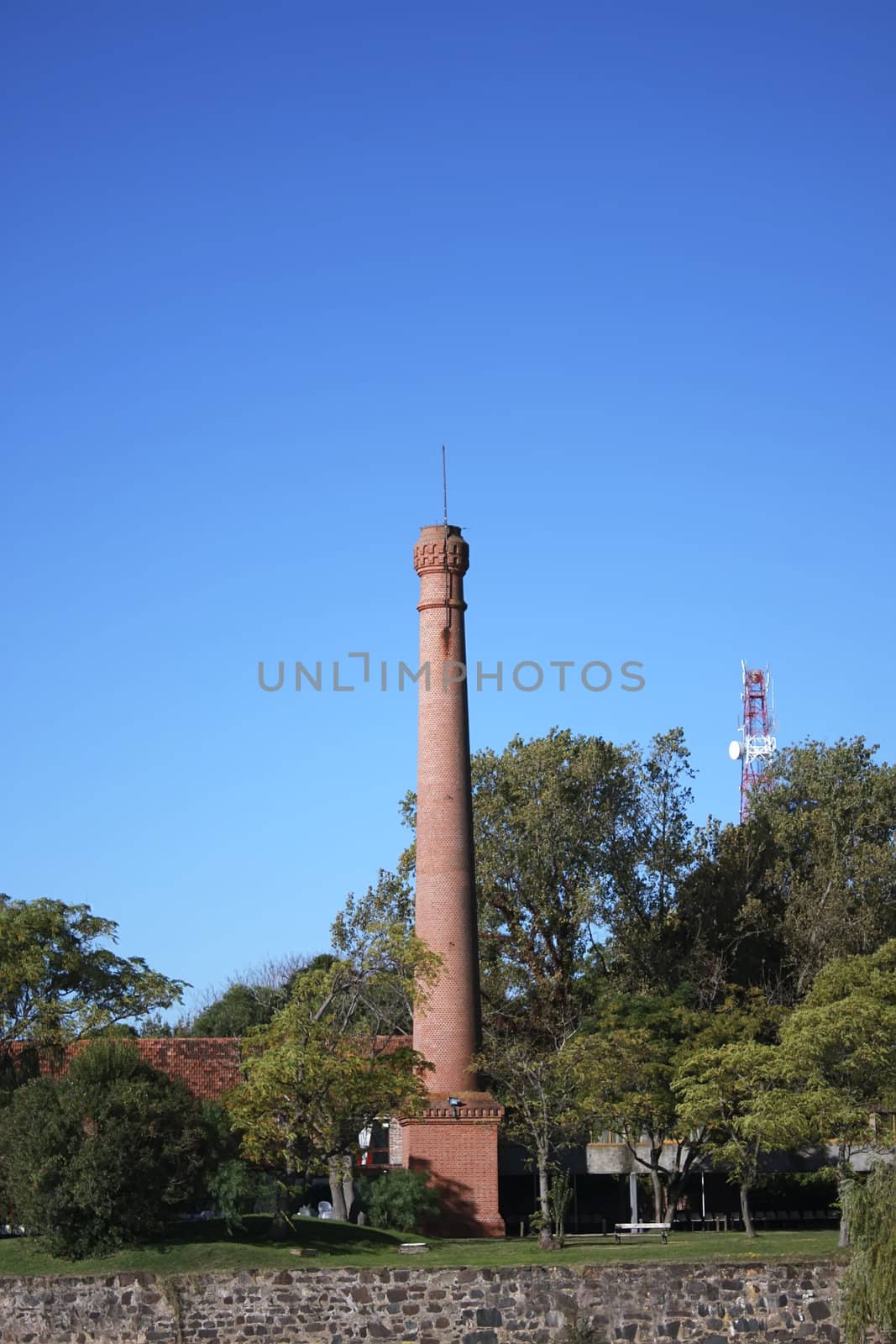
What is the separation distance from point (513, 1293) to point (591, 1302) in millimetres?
1346

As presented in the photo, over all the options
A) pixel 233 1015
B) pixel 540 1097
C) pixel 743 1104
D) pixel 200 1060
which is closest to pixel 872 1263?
pixel 743 1104

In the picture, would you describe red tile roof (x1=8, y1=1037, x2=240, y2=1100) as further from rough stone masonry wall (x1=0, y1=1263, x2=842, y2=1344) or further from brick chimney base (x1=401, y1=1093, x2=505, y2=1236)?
rough stone masonry wall (x1=0, y1=1263, x2=842, y2=1344)

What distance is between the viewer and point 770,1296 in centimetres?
2777

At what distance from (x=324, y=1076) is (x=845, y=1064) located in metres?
11.2

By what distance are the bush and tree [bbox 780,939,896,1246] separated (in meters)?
8.60

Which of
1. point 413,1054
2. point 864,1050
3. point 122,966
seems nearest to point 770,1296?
point 864,1050

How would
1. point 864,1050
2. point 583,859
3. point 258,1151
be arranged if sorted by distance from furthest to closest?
point 583,859
point 864,1050
point 258,1151

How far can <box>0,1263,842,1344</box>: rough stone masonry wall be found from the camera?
27391mm

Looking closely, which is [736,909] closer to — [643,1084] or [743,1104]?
[643,1084]

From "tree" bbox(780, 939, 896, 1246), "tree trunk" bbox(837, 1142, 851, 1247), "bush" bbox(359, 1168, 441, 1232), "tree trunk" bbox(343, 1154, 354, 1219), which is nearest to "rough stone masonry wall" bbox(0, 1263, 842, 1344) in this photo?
"tree trunk" bbox(837, 1142, 851, 1247)

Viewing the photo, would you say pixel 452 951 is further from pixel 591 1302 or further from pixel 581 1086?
pixel 591 1302

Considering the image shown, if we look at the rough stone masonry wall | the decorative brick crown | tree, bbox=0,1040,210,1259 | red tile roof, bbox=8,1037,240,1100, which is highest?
the decorative brick crown

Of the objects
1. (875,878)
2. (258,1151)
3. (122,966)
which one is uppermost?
(875,878)

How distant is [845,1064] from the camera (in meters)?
34.2
